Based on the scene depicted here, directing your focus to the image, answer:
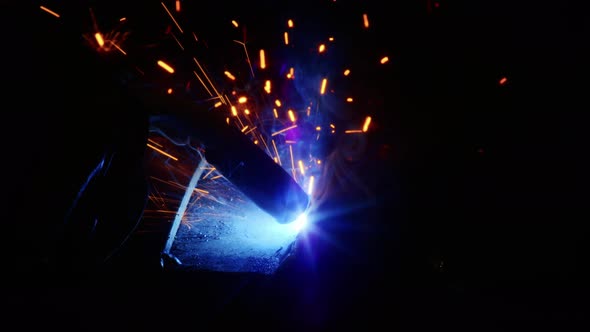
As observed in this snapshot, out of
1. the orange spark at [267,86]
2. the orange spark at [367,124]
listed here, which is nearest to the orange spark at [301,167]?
the orange spark at [367,124]

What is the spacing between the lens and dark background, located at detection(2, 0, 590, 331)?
127 cm

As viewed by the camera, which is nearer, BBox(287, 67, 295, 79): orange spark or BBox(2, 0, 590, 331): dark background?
BBox(2, 0, 590, 331): dark background

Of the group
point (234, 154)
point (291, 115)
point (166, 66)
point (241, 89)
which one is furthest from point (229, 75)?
point (234, 154)

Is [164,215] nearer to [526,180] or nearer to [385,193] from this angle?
[385,193]

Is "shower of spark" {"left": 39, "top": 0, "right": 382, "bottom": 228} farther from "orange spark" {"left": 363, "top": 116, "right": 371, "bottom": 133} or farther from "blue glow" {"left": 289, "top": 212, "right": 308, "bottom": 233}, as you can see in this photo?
"blue glow" {"left": 289, "top": 212, "right": 308, "bottom": 233}

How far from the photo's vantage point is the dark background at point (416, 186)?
127 cm

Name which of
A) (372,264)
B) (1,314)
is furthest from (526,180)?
(1,314)

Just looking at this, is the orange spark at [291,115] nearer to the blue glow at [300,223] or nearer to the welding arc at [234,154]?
the blue glow at [300,223]

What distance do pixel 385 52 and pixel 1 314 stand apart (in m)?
4.18

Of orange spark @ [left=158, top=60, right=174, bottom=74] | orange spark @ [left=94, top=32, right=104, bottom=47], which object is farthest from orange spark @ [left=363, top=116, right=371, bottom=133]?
orange spark @ [left=94, top=32, right=104, bottom=47]

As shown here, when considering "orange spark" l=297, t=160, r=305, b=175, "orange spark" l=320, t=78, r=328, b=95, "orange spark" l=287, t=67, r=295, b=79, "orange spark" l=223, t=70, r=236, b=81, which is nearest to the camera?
"orange spark" l=297, t=160, r=305, b=175

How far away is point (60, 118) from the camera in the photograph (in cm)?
128

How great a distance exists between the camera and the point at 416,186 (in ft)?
8.67

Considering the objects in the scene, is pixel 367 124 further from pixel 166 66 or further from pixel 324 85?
pixel 166 66
